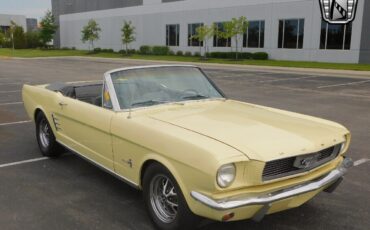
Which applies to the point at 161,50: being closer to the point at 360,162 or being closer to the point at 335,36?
the point at 335,36

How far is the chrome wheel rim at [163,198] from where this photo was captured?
3680 mm

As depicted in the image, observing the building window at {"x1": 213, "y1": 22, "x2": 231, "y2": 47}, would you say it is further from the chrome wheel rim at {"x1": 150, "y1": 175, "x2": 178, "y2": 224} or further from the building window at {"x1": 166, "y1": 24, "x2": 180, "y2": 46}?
the chrome wheel rim at {"x1": 150, "y1": 175, "x2": 178, "y2": 224}

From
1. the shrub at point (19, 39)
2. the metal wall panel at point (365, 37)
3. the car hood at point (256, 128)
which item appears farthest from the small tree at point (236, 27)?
the shrub at point (19, 39)

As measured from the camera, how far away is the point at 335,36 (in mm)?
30469

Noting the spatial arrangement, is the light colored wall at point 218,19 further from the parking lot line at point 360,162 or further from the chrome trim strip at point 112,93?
the chrome trim strip at point 112,93

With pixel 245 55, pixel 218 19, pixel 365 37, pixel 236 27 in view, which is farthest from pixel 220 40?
pixel 365 37

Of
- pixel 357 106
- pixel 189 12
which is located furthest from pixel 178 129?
pixel 189 12

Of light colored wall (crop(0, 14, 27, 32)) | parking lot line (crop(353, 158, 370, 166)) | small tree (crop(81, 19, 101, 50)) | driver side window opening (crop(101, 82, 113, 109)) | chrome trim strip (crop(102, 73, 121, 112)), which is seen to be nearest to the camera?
chrome trim strip (crop(102, 73, 121, 112))

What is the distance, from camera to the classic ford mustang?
3193 mm

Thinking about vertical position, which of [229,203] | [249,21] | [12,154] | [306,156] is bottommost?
[12,154]

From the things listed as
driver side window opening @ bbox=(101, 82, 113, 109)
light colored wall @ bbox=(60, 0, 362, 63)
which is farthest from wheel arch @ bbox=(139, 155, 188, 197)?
light colored wall @ bbox=(60, 0, 362, 63)

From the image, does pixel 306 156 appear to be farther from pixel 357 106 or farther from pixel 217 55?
pixel 217 55

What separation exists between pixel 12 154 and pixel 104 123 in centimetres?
285

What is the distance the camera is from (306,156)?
3.51 m
